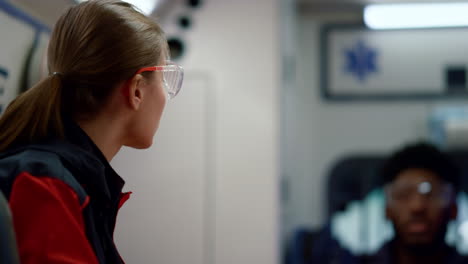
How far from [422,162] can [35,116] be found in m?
2.31

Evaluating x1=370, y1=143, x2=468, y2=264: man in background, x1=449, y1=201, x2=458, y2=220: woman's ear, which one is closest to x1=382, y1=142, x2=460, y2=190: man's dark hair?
x1=370, y1=143, x2=468, y2=264: man in background

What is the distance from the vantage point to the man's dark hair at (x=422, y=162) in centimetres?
272

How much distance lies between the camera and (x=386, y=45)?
4.33m

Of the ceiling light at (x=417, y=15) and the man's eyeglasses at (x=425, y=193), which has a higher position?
the ceiling light at (x=417, y=15)

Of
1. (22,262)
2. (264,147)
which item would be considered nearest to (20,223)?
(22,262)

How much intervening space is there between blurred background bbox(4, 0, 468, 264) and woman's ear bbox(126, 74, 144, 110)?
30 cm

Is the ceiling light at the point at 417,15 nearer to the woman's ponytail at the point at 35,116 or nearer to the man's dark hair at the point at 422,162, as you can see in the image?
the man's dark hair at the point at 422,162

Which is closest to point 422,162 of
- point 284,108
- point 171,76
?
point 284,108

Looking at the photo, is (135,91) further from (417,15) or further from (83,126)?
(417,15)

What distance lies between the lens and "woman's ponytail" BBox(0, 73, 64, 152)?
82cm

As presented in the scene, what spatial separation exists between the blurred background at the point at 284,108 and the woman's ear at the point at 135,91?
0.30 meters

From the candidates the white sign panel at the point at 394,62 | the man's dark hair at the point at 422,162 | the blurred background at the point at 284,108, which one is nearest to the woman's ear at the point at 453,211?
the man's dark hair at the point at 422,162

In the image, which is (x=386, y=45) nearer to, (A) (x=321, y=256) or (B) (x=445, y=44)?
(B) (x=445, y=44)

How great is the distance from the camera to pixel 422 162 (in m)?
2.73
